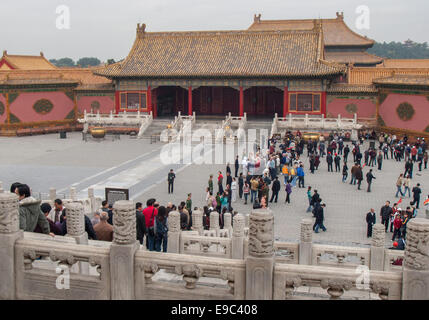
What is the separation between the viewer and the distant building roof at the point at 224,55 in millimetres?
40125

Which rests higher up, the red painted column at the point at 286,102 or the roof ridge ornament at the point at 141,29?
the roof ridge ornament at the point at 141,29

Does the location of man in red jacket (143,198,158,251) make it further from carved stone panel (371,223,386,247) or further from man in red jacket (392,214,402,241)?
man in red jacket (392,214,402,241)

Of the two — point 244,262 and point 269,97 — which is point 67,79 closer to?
point 269,97

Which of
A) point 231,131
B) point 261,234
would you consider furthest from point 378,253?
point 231,131

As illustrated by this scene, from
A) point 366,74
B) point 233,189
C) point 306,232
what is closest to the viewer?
point 306,232

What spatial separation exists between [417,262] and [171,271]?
10.2ft

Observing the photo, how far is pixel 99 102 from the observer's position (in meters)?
44.3

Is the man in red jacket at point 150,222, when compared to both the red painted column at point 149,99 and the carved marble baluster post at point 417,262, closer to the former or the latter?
the carved marble baluster post at point 417,262

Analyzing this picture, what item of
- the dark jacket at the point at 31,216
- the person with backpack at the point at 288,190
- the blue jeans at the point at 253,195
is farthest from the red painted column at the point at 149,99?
the dark jacket at the point at 31,216

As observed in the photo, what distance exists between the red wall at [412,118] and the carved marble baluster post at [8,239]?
32.1 meters

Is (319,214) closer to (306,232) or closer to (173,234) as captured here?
(306,232)
